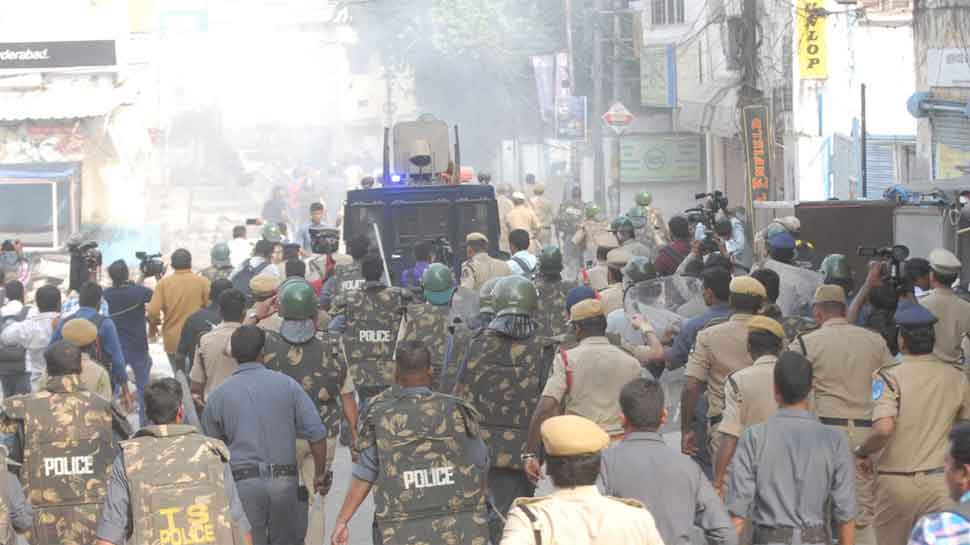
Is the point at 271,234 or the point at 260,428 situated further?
the point at 271,234

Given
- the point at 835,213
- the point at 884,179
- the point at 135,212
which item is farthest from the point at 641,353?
the point at 135,212

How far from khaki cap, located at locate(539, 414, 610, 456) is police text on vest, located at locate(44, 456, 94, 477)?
12.9ft

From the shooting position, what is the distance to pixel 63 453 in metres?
8.55

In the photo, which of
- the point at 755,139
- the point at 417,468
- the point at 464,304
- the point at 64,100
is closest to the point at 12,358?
the point at 464,304

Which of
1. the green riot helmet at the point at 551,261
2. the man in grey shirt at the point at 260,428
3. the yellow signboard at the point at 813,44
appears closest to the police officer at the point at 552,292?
the green riot helmet at the point at 551,261

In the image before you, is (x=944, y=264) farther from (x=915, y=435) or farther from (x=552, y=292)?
(x=552, y=292)

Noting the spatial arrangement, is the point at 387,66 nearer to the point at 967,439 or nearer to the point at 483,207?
the point at 483,207

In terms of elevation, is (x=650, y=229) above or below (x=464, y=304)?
above

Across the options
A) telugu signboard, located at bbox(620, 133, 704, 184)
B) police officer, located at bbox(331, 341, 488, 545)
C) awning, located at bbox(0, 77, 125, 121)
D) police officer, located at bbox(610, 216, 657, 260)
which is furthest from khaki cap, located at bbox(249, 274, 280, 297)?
telugu signboard, located at bbox(620, 133, 704, 184)

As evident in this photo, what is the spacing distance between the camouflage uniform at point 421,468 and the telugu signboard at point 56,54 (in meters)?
24.3

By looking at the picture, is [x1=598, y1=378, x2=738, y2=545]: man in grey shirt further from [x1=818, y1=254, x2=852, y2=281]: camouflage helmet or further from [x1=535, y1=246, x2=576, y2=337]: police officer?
[x1=535, y1=246, x2=576, y2=337]: police officer

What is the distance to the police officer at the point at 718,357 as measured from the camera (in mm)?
9133

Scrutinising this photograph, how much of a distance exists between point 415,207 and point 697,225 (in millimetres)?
3003

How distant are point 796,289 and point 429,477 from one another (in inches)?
226
